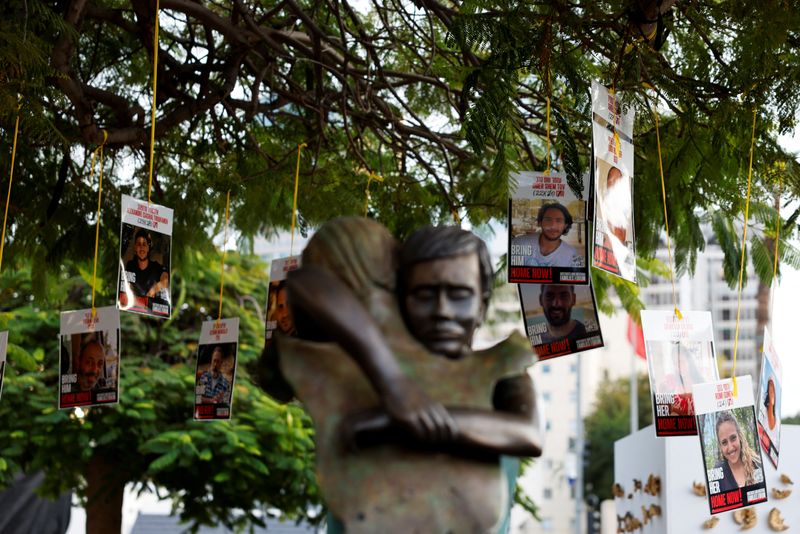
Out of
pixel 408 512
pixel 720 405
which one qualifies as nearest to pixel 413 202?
pixel 720 405

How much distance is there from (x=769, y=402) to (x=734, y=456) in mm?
535

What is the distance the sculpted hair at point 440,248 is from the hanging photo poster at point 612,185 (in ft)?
5.80

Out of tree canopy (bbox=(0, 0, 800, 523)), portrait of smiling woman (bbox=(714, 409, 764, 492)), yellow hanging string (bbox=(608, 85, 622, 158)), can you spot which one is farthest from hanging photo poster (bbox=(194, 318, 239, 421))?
portrait of smiling woman (bbox=(714, 409, 764, 492))

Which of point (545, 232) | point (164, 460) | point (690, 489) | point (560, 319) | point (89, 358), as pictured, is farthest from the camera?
point (164, 460)

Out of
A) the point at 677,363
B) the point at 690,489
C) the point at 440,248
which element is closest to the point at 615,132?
the point at 677,363

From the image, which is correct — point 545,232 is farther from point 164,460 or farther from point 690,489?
point 164,460

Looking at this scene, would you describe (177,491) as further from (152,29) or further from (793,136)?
(793,136)

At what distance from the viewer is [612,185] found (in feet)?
16.9

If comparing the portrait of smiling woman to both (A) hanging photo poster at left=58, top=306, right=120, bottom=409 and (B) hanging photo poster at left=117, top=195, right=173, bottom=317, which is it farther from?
(A) hanging photo poster at left=58, top=306, right=120, bottom=409

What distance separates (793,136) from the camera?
18.6ft

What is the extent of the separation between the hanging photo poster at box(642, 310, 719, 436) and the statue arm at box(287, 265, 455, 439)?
3.11m

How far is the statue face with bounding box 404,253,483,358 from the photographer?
3.10m

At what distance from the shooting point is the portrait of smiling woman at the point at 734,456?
19.1ft

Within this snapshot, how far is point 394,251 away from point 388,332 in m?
0.26
